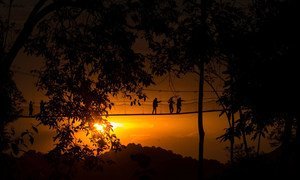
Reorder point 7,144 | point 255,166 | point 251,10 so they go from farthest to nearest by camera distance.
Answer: point 255,166, point 251,10, point 7,144

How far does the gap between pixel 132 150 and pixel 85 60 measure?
5167cm

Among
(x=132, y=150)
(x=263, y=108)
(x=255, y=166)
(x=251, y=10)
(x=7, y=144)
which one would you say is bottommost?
(x=132, y=150)

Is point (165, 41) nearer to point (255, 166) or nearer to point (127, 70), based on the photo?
point (127, 70)

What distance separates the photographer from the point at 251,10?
10.8 m

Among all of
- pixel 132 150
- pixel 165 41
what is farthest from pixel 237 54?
pixel 132 150

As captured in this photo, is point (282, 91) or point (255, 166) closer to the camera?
point (282, 91)

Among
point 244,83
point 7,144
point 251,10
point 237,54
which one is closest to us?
point 7,144

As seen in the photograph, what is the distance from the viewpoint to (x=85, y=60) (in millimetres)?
7074

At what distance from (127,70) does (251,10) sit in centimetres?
523

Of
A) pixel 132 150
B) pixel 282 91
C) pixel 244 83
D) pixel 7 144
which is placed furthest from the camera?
pixel 132 150

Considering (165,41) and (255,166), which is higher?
(165,41)

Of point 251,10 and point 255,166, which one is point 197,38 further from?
point 255,166

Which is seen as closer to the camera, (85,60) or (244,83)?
(85,60)

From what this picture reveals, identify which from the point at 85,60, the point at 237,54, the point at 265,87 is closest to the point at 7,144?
the point at 85,60
